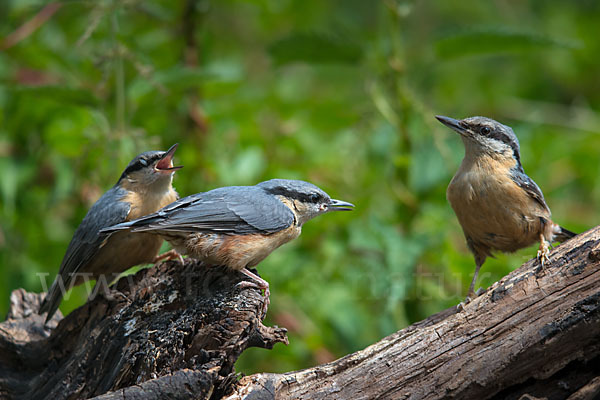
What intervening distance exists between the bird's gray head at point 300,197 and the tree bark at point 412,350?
0.67m

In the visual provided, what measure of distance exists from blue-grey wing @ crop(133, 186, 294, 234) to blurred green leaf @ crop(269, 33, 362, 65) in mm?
1752

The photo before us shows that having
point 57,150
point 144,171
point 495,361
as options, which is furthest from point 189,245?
point 57,150

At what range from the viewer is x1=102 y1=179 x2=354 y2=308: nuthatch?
3146 mm

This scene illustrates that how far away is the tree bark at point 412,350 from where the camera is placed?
2611 mm

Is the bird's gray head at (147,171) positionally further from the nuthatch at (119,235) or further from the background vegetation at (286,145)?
the background vegetation at (286,145)

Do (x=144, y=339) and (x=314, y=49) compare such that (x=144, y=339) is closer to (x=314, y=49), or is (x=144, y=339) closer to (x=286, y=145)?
(x=314, y=49)

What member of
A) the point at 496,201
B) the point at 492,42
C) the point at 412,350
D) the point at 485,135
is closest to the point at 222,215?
the point at 412,350

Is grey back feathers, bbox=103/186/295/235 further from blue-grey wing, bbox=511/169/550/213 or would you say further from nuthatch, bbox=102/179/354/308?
blue-grey wing, bbox=511/169/550/213

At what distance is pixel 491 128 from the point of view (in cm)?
361

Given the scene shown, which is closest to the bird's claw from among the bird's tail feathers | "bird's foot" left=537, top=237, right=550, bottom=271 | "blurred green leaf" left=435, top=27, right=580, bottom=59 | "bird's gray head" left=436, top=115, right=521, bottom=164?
"bird's foot" left=537, top=237, right=550, bottom=271

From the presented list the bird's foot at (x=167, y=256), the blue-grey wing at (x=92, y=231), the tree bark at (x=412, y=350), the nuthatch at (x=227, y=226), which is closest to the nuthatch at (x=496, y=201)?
the tree bark at (x=412, y=350)

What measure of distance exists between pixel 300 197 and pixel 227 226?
546 mm

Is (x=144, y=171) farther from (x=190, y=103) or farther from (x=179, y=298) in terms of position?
(x=190, y=103)

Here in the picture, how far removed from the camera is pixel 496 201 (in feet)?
10.9
